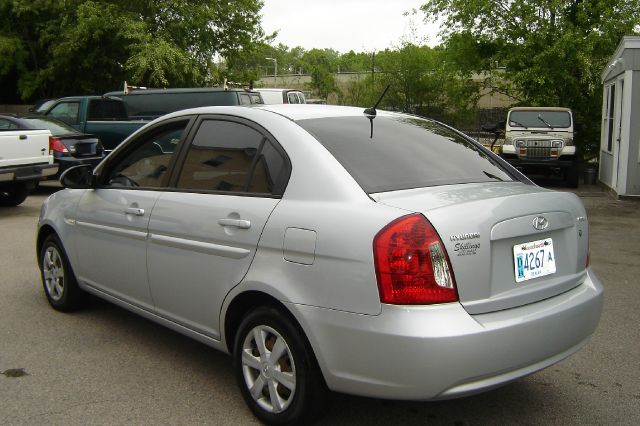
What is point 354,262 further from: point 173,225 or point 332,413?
point 173,225

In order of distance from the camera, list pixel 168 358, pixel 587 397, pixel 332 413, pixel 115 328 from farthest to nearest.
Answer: pixel 115 328 < pixel 168 358 < pixel 587 397 < pixel 332 413

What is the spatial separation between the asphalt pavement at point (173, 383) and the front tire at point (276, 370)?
145 millimetres

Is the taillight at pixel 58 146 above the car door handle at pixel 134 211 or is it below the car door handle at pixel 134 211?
below

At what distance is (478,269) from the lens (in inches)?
114

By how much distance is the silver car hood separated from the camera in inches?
113

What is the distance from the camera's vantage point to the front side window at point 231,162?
350 centimetres

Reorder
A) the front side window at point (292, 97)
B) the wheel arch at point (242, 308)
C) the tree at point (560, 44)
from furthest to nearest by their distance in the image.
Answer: the tree at point (560, 44) → the front side window at point (292, 97) → the wheel arch at point (242, 308)

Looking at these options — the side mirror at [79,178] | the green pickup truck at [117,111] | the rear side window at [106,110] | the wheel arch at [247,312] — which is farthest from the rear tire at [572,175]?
the wheel arch at [247,312]

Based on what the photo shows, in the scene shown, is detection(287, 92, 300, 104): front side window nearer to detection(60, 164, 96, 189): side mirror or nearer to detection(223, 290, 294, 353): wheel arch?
detection(60, 164, 96, 189): side mirror

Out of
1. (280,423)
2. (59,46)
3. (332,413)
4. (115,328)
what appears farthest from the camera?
(59,46)

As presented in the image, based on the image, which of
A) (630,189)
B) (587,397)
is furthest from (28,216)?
(630,189)

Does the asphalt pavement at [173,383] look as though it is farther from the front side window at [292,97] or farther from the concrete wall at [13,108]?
the concrete wall at [13,108]

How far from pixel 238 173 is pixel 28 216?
8377 millimetres

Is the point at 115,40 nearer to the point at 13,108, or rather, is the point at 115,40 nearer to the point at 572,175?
the point at 13,108
